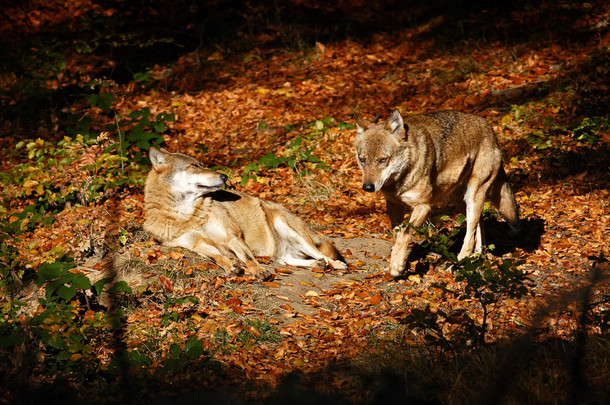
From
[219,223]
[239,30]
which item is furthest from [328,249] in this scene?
[239,30]

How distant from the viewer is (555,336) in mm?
4777

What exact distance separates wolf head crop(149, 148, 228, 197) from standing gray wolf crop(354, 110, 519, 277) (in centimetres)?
209

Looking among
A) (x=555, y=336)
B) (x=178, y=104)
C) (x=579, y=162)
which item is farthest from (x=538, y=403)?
(x=178, y=104)

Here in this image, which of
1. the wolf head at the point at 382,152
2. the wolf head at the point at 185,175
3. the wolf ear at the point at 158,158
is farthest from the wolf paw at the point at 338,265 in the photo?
the wolf ear at the point at 158,158

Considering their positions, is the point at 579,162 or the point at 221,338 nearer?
the point at 221,338

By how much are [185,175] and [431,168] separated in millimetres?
3421

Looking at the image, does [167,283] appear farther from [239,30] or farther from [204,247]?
[239,30]

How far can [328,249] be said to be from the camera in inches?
314

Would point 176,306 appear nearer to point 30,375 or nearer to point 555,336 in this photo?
point 30,375

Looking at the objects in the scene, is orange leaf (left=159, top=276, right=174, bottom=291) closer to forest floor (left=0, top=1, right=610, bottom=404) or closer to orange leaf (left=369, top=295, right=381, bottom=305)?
forest floor (left=0, top=1, right=610, bottom=404)

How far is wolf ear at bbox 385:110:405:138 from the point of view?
7168mm

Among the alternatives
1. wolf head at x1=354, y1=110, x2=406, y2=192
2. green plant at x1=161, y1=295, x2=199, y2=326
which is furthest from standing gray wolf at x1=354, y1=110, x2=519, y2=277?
green plant at x1=161, y1=295, x2=199, y2=326

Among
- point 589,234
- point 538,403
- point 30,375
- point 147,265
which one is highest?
point 538,403

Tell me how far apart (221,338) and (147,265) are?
1.77m
